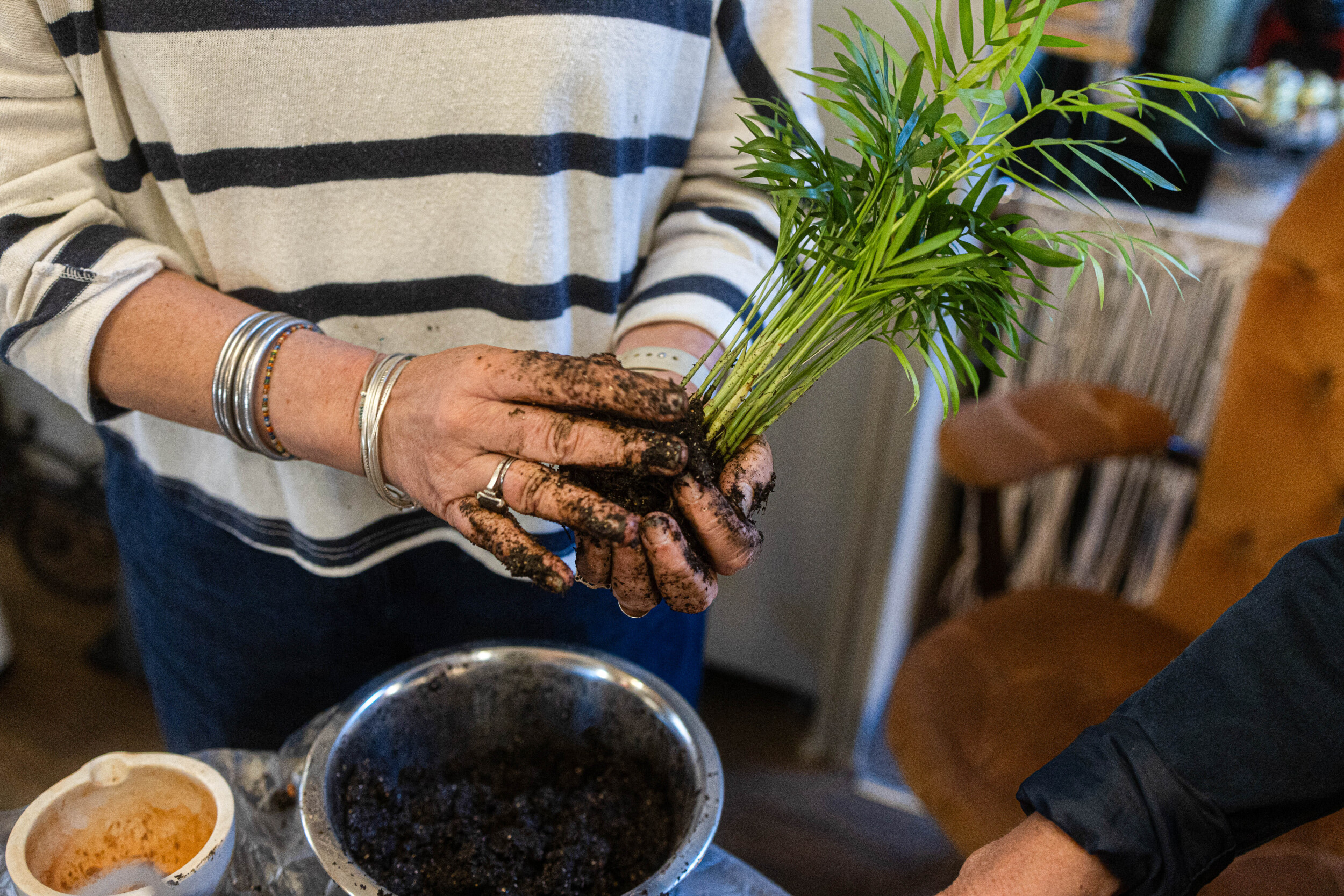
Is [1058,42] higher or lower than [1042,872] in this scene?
higher

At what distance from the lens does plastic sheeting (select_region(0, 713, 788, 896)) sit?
24.0 inches

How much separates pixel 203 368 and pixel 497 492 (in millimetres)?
255

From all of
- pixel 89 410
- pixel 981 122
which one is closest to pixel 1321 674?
pixel 981 122

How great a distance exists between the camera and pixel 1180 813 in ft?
1.77

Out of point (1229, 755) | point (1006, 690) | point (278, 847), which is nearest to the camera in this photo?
point (1229, 755)

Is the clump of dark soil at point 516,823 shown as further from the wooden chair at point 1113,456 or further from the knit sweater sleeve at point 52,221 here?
the wooden chair at point 1113,456

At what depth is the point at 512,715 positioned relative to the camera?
75cm

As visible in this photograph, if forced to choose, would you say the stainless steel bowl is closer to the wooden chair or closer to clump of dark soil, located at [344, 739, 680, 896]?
clump of dark soil, located at [344, 739, 680, 896]

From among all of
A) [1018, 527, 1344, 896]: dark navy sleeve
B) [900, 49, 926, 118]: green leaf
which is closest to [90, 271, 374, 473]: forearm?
[900, 49, 926, 118]: green leaf

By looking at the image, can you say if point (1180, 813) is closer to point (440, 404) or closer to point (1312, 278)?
point (440, 404)

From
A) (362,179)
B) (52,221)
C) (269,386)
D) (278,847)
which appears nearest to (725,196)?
(362,179)

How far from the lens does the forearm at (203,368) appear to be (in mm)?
645

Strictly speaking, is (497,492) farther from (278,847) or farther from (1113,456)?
(1113,456)

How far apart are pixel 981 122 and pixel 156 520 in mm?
790
